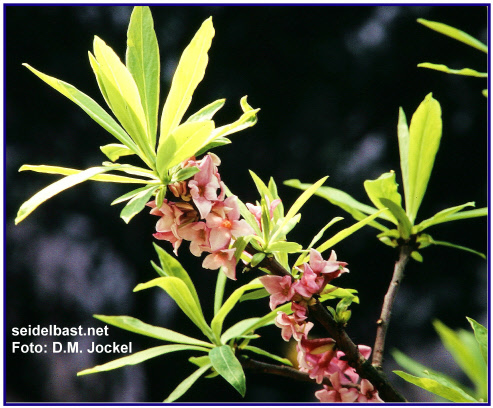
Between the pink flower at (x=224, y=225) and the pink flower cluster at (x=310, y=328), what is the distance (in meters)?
0.06

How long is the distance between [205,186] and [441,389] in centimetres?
39

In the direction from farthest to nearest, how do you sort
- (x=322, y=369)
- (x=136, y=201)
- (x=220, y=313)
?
(x=220, y=313) → (x=322, y=369) → (x=136, y=201)

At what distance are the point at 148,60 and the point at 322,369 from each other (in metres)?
0.42

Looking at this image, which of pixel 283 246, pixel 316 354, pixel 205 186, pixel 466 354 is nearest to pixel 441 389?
pixel 466 354

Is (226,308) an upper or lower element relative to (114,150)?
lower

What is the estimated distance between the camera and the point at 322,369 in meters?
0.59

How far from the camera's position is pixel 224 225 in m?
0.52

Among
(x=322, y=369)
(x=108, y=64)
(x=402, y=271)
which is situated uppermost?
(x=108, y=64)

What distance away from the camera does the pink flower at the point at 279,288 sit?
544 mm

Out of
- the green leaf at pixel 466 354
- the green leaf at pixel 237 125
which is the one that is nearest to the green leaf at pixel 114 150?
the green leaf at pixel 237 125

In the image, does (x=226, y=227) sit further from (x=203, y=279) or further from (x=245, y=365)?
(x=203, y=279)

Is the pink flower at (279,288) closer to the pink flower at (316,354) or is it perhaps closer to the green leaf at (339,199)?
the pink flower at (316,354)

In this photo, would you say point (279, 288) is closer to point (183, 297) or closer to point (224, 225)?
point (224, 225)

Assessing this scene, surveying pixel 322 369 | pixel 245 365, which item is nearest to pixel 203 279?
pixel 245 365
